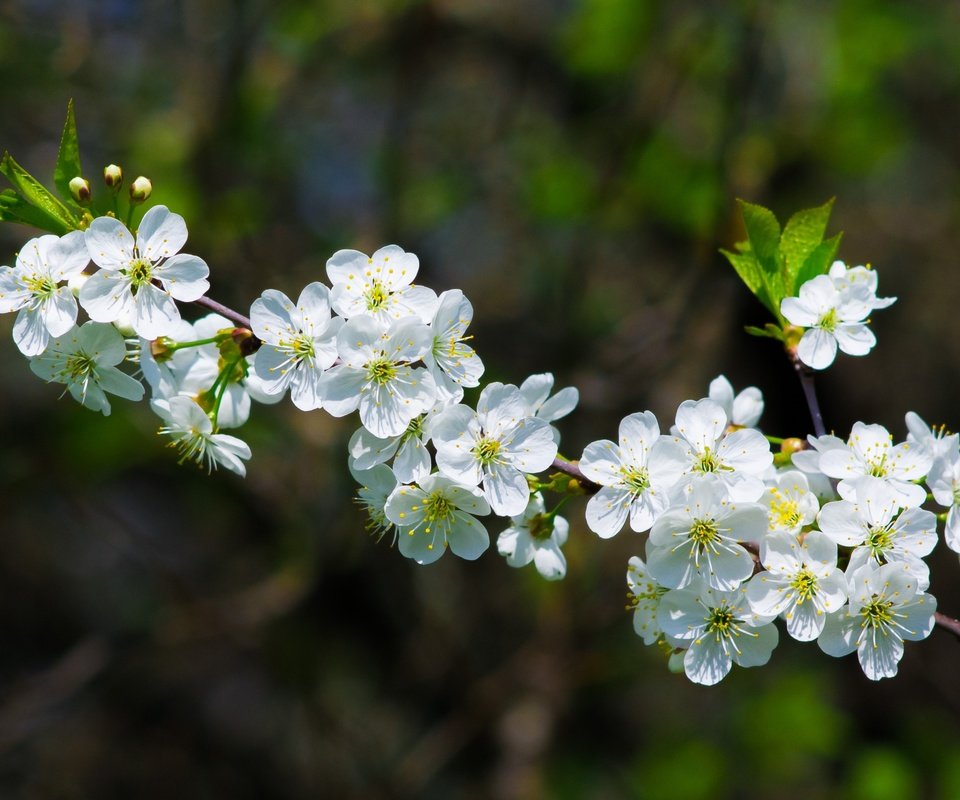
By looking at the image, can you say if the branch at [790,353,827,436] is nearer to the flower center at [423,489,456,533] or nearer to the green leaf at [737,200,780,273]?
the green leaf at [737,200,780,273]

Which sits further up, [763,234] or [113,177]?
[763,234]

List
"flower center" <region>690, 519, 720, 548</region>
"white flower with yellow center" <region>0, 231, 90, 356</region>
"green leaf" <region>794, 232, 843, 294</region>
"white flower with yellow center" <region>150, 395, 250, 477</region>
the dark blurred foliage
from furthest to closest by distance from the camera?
the dark blurred foliage < "green leaf" <region>794, 232, 843, 294</region> < "white flower with yellow center" <region>150, 395, 250, 477</region> < "white flower with yellow center" <region>0, 231, 90, 356</region> < "flower center" <region>690, 519, 720, 548</region>

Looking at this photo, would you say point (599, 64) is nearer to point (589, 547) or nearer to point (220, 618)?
point (589, 547)

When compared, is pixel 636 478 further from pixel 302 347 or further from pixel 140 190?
pixel 140 190

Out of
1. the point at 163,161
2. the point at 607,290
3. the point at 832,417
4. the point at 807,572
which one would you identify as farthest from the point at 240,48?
the point at 832,417

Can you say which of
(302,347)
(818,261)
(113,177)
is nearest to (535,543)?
(302,347)

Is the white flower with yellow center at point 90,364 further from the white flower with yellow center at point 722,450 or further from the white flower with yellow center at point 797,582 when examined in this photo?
the white flower with yellow center at point 797,582

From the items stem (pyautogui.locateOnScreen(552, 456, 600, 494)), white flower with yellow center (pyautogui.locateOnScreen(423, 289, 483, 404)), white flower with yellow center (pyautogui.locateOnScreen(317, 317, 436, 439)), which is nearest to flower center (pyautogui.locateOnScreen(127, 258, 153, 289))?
white flower with yellow center (pyautogui.locateOnScreen(317, 317, 436, 439))

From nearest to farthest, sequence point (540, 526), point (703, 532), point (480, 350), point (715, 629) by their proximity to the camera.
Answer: point (703, 532) < point (715, 629) < point (540, 526) < point (480, 350)
